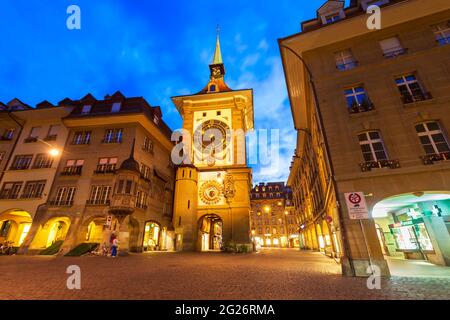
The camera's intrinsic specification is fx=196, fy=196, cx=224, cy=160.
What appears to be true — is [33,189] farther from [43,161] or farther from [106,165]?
[106,165]

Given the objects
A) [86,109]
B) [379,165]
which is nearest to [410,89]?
[379,165]

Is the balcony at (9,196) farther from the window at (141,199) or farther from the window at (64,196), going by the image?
the window at (141,199)

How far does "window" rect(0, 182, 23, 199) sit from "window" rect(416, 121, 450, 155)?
34.3 meters

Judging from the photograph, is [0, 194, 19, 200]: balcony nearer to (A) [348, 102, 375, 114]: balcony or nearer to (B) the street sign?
(B) the street sign

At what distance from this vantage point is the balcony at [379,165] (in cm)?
930

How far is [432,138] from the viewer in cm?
945

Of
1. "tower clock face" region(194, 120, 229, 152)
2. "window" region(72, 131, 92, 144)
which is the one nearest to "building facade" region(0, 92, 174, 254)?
"window" region(72, 131, 92, 144)

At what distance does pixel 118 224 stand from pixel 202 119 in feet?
63.9

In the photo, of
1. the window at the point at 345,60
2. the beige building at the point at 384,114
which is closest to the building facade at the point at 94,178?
the beige building at the point at 384,114

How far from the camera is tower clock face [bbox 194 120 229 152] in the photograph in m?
30.1

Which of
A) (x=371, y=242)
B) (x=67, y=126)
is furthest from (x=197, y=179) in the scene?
(x=371, y=242)

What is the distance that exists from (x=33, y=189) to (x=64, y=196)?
382 cm

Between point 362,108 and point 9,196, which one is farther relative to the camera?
point 9,196

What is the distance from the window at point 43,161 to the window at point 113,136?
20.8 feet
